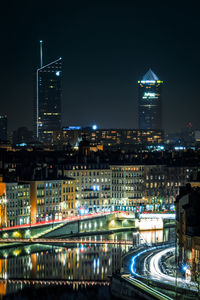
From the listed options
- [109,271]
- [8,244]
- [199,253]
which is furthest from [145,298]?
[8,244]

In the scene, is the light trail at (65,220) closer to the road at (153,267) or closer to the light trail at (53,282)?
the road at (153,267)

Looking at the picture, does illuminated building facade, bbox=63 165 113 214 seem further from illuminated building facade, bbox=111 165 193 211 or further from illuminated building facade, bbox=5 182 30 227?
illuminated building facade, bbox=5 182 30 227

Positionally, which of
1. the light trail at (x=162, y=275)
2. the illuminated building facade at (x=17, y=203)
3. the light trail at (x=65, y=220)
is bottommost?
the light trail at (x=162, y=275)

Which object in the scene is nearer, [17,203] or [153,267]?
[153,267]

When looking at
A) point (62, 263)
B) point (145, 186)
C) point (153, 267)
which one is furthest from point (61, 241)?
point (145, 186)

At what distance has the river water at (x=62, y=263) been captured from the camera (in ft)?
169

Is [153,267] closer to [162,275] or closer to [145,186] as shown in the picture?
[162,275]

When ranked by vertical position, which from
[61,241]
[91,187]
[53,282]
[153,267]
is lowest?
[53,282]

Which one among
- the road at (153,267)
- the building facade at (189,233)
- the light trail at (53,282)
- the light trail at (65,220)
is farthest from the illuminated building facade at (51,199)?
the building facade at (189,233)

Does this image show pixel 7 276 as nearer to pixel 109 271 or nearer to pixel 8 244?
pixel 109 271

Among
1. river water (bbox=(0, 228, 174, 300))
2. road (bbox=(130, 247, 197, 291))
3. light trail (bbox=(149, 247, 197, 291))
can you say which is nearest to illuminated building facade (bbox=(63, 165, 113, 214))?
river water (bbox=(0, 228, 174, 300))

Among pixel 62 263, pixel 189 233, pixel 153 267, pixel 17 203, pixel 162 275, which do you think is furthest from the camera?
pixel 17 203

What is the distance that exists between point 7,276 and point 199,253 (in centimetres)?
1378

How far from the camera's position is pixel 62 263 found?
5922 centimetres
